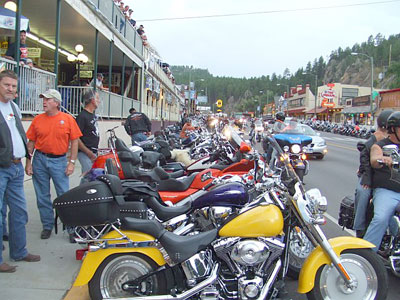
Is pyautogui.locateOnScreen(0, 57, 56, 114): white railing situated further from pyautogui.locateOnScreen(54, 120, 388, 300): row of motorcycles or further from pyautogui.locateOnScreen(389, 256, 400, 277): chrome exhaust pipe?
pyautogui.locateOnScreen(389, 256, 400, 277): chrome exhaust pipe

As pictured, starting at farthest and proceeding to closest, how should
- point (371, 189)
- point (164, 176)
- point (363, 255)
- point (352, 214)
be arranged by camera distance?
1. point (164, 176)
2. point (352, 214)
3. point (371, 189)
4. point (363, 255)

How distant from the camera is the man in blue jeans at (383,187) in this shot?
413 centimetres

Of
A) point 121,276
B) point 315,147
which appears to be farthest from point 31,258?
point 315,147

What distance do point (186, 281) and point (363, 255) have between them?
5.17ft

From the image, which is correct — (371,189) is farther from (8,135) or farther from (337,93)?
(337,93)

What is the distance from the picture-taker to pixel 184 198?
4945 millimetres

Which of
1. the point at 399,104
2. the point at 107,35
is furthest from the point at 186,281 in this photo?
the point at 399,104

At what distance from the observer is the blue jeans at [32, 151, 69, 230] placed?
5.22 m

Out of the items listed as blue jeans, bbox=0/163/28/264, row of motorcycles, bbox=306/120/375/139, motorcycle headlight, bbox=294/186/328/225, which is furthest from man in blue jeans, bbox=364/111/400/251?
row of motorcycles, bbox=306/120/375/139

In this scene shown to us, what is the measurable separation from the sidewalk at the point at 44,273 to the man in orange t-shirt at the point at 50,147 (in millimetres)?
201

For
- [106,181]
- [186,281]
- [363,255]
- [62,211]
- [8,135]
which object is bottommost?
[186,281]

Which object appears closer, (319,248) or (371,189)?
(319,248)

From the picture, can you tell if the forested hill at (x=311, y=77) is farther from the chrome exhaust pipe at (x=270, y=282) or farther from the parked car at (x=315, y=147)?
the chrome exhaust pipe at (x=270, y=282)

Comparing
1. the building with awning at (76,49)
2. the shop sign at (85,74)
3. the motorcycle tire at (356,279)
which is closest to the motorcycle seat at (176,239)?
the motorcycle tire at (356,279)
